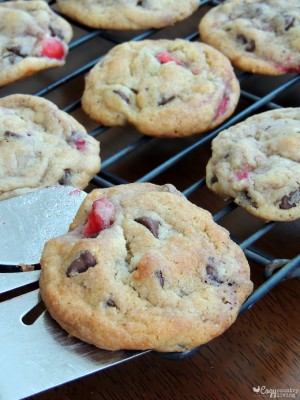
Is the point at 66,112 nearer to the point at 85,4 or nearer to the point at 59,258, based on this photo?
the point at 85,4

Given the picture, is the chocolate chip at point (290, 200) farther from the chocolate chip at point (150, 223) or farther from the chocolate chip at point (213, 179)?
the chocolate chip at point (150, 223)

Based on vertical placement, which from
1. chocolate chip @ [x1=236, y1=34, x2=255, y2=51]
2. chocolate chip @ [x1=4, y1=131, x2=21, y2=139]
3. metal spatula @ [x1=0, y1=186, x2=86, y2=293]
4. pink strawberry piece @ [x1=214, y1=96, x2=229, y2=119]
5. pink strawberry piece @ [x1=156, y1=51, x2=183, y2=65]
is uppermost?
pink strawberry piece @ [x1=156, y1=51, x2=183, y2=65]

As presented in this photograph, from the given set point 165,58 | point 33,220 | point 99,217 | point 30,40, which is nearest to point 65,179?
point 33,220

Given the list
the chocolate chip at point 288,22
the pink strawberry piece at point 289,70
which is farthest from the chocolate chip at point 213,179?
the chocolate chip at point 288,22

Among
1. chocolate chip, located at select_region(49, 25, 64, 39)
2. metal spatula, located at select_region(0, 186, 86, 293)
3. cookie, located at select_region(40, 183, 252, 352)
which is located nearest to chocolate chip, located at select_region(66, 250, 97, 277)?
cookie, located at select_region(40, 183, 252, 352)

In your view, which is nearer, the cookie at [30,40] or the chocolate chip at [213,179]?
the chocolate chip at [213,179]

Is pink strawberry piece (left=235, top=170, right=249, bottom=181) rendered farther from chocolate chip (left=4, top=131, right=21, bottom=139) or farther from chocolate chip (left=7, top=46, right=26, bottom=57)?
chocolate chip (left=7, top=46, right=26, bottom=57)
